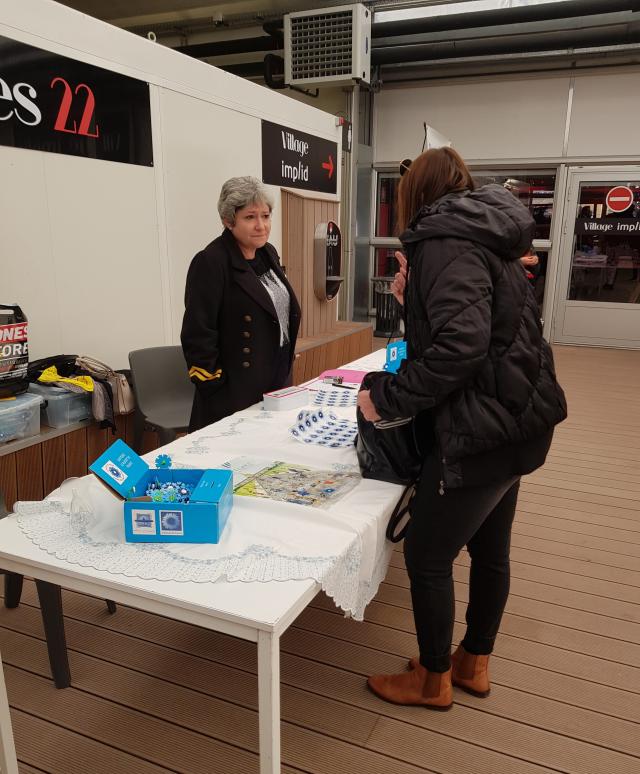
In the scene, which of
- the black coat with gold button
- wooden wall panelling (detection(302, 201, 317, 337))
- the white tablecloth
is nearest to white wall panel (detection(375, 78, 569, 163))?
wooden wall panelling (detection(302, 201, 317, 337))

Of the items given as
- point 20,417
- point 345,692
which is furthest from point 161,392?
point 345,692

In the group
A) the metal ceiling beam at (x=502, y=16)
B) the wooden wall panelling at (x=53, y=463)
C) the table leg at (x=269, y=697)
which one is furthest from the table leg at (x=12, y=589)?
the metal ceiling beam at (x=502, y=16)

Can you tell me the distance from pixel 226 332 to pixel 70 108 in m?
1.54

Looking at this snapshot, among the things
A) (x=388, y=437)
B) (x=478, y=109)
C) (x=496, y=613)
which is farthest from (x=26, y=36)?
(x=478, y=109)

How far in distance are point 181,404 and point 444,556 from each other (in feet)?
7.01

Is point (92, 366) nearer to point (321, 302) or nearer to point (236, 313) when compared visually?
point (236, 313)

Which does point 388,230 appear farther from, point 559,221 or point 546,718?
point 546,718

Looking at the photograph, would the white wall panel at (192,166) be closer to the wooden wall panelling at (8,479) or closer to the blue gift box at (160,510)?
the wooden wall panelling at (8,479)

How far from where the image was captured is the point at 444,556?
1.62 meters

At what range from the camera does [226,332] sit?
2625 millimetres

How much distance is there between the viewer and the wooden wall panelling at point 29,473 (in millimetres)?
2762

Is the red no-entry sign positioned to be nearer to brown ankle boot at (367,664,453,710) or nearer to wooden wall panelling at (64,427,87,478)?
wooden wall panelling at (64,427,87,478)

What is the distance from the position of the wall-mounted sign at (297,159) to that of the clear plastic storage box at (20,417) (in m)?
2.61

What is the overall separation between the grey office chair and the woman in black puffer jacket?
5.77ft
